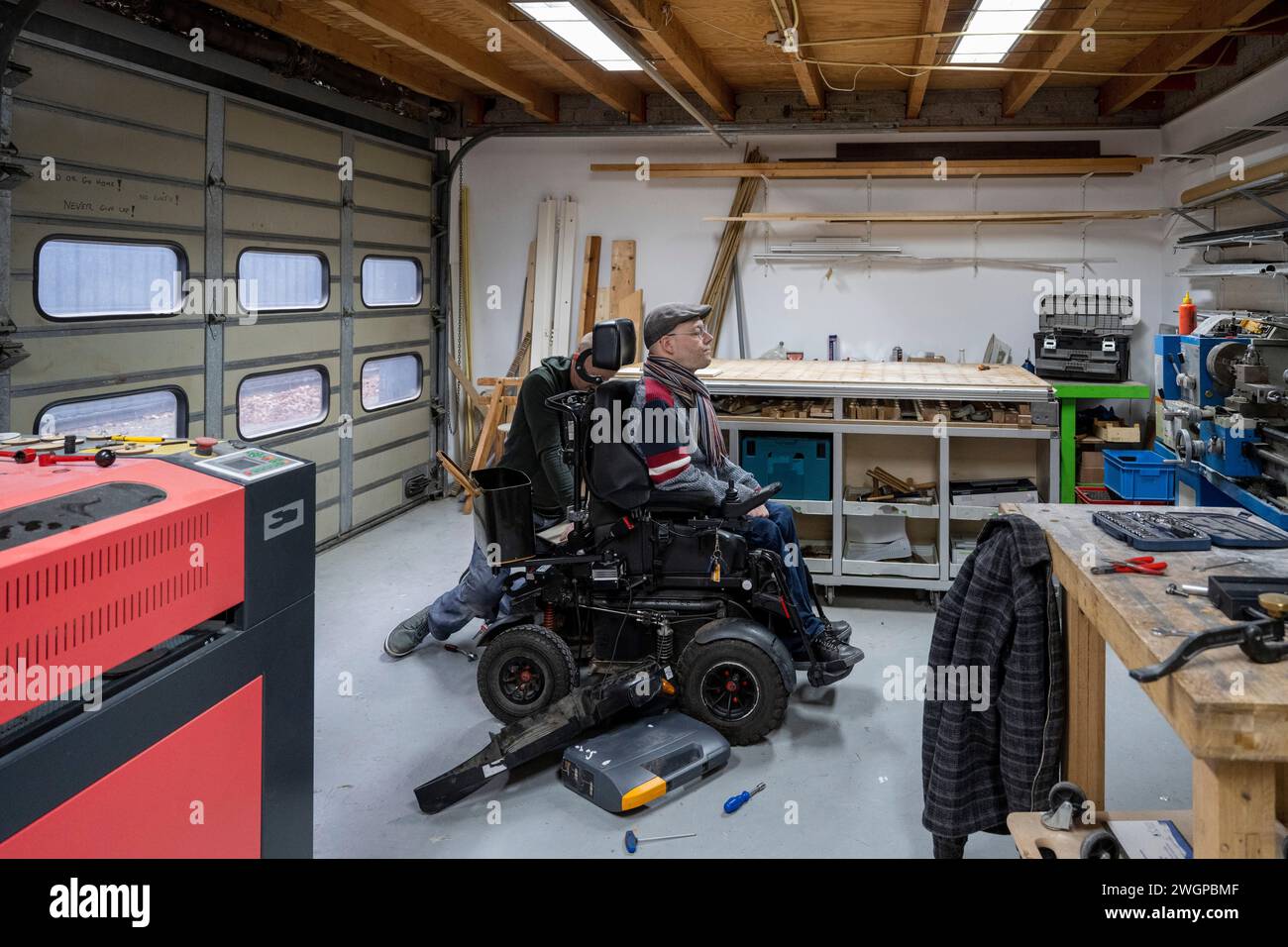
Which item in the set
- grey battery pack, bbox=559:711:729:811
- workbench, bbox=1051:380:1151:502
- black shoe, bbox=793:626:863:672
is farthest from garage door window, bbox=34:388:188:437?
workbench, bbox=1051:380:1151:502

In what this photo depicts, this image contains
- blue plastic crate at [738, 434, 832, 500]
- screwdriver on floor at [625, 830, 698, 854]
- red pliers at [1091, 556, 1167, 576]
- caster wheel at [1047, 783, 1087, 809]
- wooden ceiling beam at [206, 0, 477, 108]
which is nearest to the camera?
red pliers at [1091, 556, 1167, 576]

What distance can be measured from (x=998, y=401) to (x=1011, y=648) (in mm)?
3449

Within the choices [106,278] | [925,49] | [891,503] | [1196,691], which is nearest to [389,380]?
[106,278]

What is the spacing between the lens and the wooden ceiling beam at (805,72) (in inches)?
208

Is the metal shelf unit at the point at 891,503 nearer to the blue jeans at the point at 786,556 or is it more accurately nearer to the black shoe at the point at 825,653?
the blue jeans at the point at 786,556

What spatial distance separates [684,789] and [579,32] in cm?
422

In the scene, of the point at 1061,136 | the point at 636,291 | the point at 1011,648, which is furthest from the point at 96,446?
the point at 1061,136

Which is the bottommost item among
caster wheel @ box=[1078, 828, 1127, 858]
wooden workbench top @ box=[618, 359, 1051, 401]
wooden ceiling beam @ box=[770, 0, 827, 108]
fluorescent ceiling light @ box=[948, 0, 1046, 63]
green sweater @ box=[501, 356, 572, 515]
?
caster wheel @ box=[1078, 828, 1127, 858]

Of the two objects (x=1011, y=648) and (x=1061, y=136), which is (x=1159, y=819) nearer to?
(x=1011, y=648)

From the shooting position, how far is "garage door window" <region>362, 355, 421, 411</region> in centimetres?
741

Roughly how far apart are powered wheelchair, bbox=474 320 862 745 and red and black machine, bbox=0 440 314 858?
56.9 inches

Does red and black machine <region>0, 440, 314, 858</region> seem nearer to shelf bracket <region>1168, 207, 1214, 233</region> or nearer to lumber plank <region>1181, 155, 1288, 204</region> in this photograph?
lumber plank <region>1181, 155, 1288, 204</region>

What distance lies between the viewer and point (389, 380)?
25.5 feet

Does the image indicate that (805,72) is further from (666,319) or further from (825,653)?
A: (825,653)
